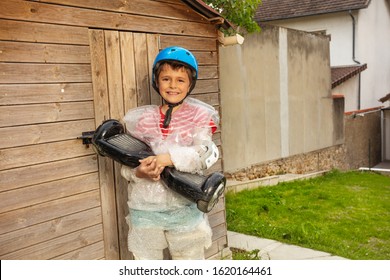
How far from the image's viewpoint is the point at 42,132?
8.59 feet

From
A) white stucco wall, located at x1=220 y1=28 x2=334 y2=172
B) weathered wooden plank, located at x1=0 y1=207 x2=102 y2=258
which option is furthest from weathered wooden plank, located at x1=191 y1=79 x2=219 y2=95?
white stucco wall, located at x1=220 y1=28 x2=334 y2=172

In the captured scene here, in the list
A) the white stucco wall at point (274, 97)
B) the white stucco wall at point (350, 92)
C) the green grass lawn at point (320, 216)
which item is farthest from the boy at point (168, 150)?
the white stucco wall at point (350, 92)

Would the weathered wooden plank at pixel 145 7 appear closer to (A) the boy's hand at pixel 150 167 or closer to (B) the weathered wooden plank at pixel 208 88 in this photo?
(B) the weathered wooden plank at pixel 208 88

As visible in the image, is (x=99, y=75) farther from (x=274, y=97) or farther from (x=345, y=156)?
(x=345, y=156)

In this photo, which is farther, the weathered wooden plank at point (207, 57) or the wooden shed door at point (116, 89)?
the weathered wooden plank at point (207, 57)

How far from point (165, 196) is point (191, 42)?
1.52 m

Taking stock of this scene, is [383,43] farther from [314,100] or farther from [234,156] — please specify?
[234,156]

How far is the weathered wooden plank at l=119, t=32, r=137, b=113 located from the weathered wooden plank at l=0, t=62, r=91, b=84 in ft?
0.99

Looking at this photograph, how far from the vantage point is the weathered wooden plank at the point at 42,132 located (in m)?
2.46

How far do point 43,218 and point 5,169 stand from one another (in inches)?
15.8

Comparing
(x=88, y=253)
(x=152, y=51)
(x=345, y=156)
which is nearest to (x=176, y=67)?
(x=152, y=51)

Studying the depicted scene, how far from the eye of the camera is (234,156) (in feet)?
26.0

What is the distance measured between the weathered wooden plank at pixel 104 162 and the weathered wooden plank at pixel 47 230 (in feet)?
0.34
